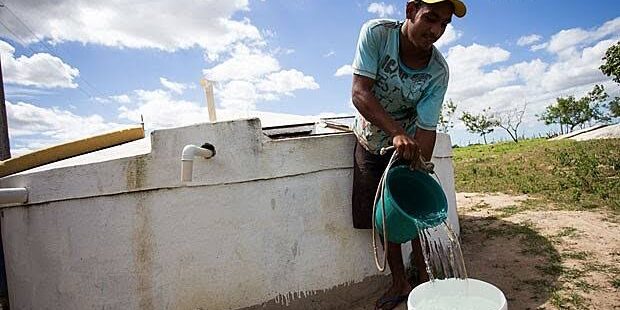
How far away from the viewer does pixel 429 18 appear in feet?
7.48

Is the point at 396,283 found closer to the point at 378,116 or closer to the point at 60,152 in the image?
the point at 378,116

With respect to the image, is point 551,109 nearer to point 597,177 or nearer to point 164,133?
point 597,177

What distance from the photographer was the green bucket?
2246mm

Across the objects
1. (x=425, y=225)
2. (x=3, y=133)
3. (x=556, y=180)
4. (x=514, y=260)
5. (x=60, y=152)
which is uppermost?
(x=3, y=133)

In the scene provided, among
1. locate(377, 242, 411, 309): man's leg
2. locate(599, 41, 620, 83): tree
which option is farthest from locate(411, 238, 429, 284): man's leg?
locate(599, 41, 620, 83): tree

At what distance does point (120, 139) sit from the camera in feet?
13.5

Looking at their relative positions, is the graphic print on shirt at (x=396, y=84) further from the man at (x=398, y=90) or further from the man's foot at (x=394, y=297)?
the man's foot at (x=394, y=297)

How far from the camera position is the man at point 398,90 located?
230 centimetres

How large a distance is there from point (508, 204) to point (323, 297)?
3709 millimetres

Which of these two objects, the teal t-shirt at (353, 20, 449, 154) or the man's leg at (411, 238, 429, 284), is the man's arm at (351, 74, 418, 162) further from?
the man's leg at (411, 238, 429, 284)

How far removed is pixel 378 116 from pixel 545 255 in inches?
91.1

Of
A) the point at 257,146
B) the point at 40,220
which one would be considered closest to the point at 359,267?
the point at 257,146

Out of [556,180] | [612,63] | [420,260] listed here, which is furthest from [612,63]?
→ [420,260]

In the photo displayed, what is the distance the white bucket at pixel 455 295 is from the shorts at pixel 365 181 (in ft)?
2.86
